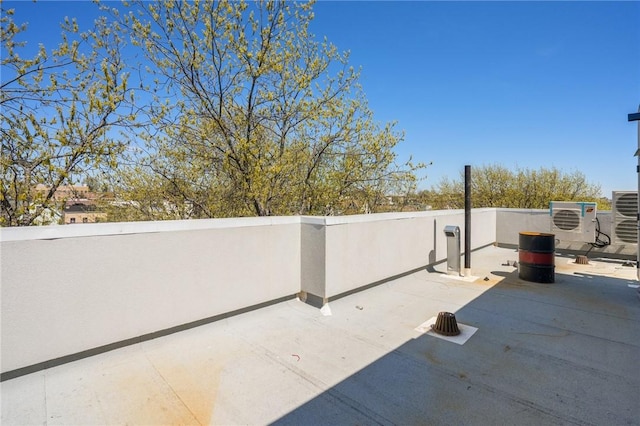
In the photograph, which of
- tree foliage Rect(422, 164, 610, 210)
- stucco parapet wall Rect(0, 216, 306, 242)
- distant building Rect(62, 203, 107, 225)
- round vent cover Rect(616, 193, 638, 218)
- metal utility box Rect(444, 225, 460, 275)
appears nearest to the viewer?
stucco parapet wall Rect(0, 216, 306, 242)

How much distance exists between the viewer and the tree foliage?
11047 millimetres

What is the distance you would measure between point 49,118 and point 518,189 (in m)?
13.7

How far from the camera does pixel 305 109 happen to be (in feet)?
18.6

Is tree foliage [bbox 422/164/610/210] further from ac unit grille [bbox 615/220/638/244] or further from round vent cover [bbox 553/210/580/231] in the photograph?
ac unit grille [bbox 615/220/638/244]

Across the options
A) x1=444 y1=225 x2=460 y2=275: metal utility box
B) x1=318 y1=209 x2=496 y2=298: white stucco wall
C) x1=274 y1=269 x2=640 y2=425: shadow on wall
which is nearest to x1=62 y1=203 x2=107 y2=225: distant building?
x1=318 y1=209 x2=496 y2=298: white stucco wall

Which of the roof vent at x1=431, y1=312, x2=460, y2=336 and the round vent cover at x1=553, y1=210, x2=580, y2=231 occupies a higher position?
the round vent cover at x1=553, y1=210, x2=580, y2=231

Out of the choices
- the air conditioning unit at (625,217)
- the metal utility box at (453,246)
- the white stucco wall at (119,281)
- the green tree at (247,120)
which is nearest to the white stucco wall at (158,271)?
the white stucco wall at (119,281)

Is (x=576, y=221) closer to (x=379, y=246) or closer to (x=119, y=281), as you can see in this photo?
(x=379, y=246)

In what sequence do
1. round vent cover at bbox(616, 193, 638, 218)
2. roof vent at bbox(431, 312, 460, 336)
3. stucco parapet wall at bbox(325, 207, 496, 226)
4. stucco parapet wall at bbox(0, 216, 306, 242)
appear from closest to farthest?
1. stucco parapet wall at bbox(0, 216, 306, 242)
2. roof vent at bbox(431, 312, 460, 336)
3. stucco parapet wall at bbox(325, 207, 496, 226)
4. round vent cover at bbox(616, 193, 638, 218)

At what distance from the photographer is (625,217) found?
5.70 meters

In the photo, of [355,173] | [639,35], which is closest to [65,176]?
[355,173]

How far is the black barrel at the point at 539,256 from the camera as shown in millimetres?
5191

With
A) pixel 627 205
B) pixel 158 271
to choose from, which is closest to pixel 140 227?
pixel 158 271

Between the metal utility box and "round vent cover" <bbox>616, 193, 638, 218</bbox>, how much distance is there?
3.23 m
